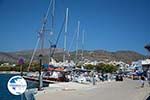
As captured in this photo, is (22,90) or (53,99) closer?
(22,90)

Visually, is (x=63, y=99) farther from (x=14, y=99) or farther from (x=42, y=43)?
(x=42, y=43)

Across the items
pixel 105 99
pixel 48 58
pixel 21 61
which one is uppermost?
pixel 48 58

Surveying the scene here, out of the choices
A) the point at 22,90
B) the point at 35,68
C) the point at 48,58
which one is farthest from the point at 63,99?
the point at 35,68

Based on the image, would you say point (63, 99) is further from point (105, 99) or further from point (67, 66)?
point (67, 66)

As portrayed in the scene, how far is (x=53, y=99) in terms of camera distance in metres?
22.8

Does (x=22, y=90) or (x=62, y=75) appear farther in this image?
(x=62, y=75)

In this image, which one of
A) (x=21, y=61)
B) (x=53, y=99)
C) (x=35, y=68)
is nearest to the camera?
(x=21, y=61)

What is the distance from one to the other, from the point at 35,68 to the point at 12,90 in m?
109

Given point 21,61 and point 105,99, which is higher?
point 21,61

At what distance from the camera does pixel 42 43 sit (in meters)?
62.6

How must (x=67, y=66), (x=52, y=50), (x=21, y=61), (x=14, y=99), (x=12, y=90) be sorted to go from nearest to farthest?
(x=12, y=90) < (x=21, y=61) < (x=14, y=99) < (x=52, y=50) < (x=67, y=66)

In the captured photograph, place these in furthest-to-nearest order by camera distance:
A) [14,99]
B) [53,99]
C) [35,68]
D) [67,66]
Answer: [35,68], [67,66], [14,99], [53,99]

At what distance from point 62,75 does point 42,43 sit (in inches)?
279

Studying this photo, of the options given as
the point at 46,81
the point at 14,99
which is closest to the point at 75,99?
the point at 14,99
